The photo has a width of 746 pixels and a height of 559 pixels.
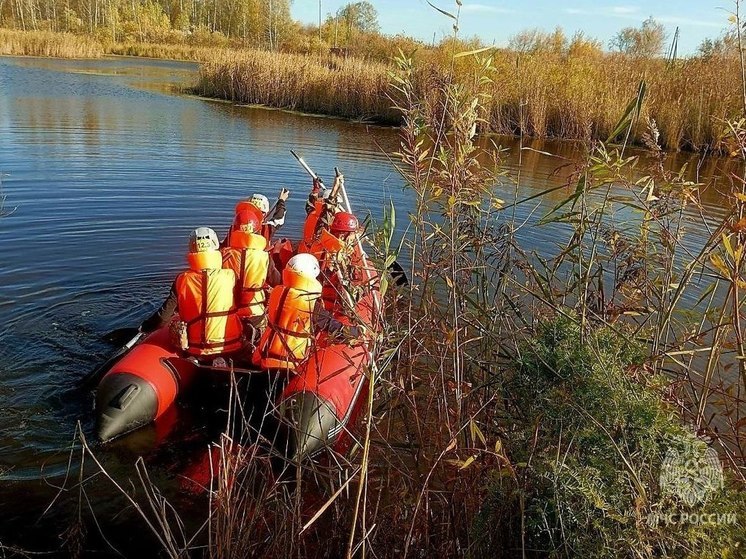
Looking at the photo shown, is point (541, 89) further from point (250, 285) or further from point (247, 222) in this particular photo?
point (250, 285)

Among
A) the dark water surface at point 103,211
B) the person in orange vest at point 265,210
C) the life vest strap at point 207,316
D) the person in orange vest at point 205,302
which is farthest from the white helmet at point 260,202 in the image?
the life vest strap at point 207,316

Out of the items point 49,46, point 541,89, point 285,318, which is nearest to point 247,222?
point 285,318

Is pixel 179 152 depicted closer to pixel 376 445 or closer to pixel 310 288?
pixel 310 288

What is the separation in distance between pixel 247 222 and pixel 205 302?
206cm

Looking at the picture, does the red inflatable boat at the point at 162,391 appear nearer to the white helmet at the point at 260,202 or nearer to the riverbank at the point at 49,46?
the white helmet at the point at 260,202

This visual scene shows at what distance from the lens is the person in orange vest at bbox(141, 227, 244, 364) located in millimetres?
4902

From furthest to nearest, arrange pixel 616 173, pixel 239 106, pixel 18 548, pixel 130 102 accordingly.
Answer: pixel 239 106 → pixel 130 102 → pixel 18 548 → pixel 616 173

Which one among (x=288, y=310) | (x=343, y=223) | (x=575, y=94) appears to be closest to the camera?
(x=288, y=310)

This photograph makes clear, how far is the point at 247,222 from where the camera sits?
22.3 feet

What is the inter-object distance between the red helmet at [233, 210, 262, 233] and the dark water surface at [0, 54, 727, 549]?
1521 millimetres

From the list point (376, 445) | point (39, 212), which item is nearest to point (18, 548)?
point (376, 445)

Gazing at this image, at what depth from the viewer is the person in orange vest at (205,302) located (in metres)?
4.90

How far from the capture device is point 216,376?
5098mm

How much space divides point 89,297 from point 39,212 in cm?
361
